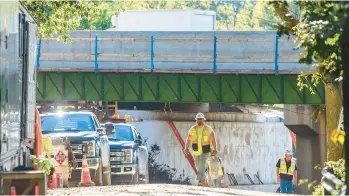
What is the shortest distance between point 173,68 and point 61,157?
2532 cm

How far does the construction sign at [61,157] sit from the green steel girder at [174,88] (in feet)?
68.7

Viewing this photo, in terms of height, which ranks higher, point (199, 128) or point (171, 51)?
point (171, 51)

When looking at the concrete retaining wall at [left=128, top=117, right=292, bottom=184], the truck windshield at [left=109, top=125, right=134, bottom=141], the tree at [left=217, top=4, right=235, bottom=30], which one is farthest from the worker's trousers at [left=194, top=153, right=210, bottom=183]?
the tree at [left=217, top=4, right=235, bottom=30]

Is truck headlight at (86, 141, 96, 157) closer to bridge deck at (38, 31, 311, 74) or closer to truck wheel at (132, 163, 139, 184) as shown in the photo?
truck wheel at (132, 163, 139, 184)

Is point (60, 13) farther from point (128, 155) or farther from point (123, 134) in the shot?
point (123, 134)

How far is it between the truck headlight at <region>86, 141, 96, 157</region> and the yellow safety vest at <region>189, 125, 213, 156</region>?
283 cm

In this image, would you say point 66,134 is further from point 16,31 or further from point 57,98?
point 57,98

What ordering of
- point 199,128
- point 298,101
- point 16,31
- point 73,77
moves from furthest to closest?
point 73,77 → point 298,101 → point 199,128 → point 16,31

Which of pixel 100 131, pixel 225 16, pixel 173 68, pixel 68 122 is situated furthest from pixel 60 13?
pixel 225 16

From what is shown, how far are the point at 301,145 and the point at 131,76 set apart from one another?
838 centimetres

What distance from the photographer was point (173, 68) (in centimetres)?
5684

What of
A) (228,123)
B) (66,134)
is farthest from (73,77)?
(66,134)

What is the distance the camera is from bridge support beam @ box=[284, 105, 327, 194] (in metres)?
55.2

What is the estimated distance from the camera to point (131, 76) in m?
54.3
